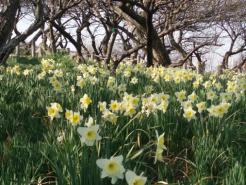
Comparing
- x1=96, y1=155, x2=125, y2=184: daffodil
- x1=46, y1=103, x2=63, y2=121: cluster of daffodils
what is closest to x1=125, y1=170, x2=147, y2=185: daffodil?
x1=96, y1=155, x2=125, y2=184: daffodil

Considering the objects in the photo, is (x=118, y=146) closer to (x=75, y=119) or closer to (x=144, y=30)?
(x=75, y=119)

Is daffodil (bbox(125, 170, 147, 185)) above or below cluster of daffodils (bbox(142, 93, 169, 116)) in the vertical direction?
below

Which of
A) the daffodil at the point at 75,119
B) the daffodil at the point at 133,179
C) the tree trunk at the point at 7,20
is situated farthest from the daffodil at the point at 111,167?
the tree trunk at the point at 7,20

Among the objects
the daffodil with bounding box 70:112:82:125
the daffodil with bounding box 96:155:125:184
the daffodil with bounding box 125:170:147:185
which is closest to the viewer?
the daffodil with bounding box 125:170:147:185

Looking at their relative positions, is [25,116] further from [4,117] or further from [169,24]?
[169,24]

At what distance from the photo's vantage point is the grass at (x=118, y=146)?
6.91 feet

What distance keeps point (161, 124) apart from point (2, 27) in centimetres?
377

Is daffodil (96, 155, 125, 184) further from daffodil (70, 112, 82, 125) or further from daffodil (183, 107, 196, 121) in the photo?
daffodil (183, 107, 196, 121)

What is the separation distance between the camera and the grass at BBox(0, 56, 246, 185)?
211 cm

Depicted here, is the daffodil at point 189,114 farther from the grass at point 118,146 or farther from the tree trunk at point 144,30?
the tree trunk at point 144,30

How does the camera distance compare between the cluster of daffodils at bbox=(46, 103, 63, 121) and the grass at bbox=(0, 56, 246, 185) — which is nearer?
the grass at bbox=(0, 56, 246, 185)

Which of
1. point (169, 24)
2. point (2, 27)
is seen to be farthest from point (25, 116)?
point (169, 24)

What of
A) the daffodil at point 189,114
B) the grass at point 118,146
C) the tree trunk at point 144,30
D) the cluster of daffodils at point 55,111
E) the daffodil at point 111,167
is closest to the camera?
the daffodil at point 111,167

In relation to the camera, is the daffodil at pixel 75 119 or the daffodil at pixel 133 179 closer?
the daffodil at pixel 133 179
